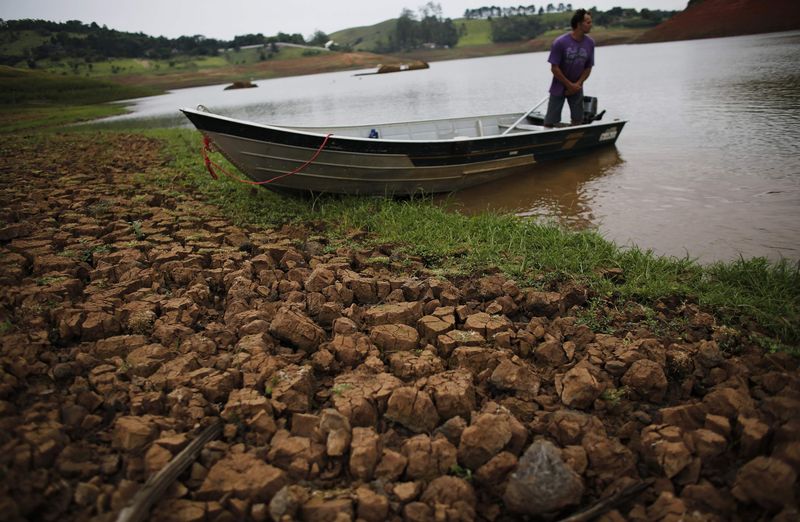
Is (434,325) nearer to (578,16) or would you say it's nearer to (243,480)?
(243,480)

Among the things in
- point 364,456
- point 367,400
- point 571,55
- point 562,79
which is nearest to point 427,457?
point 364,456

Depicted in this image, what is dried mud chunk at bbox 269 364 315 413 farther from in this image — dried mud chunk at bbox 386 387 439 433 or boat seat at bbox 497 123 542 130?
boat seat at bbox 497 123 542 130

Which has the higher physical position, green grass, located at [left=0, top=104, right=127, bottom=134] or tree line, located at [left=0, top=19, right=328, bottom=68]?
tree line, located at [left=0, top=19, right=328, bottom=68]

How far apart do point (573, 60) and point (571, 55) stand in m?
0.09

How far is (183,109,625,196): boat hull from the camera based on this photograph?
18.8 ft

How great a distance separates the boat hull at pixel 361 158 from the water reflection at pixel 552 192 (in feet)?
0.87

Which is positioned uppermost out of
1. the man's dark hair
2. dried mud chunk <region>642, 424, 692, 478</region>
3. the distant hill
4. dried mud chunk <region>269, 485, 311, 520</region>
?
the distant hill

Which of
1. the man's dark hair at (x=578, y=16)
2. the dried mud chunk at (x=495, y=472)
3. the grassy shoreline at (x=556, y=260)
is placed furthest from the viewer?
the man's dark hair at (x=578, y=16)

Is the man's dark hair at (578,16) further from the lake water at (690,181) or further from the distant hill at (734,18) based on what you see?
the distant hill at (734,18)

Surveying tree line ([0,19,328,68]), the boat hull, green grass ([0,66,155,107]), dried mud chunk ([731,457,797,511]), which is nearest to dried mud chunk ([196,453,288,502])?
dried mud chunk ([731,457,797,511])

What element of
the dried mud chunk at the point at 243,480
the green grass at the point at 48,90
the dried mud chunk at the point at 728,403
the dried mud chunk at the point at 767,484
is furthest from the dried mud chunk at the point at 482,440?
the green grass at the point at 48,90

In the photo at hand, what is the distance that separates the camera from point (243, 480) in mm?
1979

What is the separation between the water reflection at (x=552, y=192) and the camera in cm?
655

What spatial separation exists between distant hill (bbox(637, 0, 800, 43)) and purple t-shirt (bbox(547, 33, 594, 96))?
33.8 m
